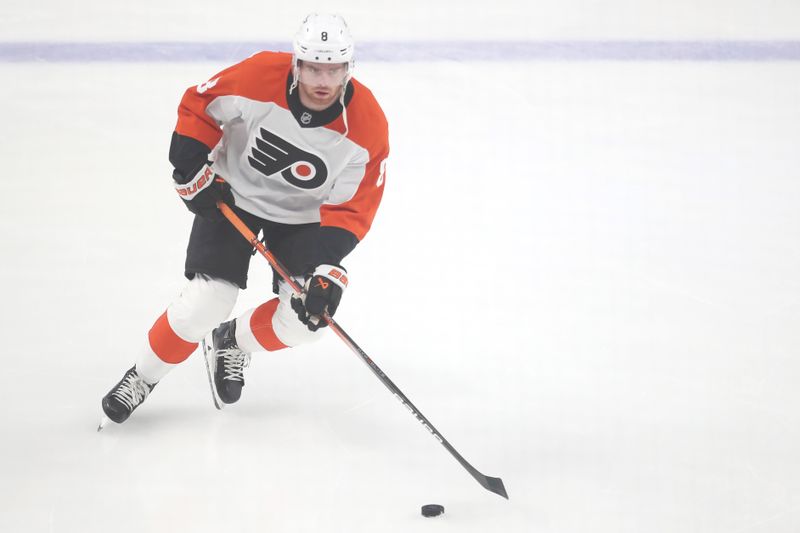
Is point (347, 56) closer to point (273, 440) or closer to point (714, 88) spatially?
point (273, 440)

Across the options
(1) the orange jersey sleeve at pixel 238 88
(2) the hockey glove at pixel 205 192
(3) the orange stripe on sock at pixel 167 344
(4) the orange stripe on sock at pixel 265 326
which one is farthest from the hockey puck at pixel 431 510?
(1) the orange jersey sleeve at pixel 238 88

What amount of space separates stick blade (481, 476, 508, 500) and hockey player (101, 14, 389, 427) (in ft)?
1.75

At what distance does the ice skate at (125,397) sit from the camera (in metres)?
2.54

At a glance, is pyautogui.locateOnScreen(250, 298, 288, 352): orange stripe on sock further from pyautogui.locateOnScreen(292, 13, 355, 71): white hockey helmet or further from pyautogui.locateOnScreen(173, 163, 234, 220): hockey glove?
pyautogui.locateOnScreen(292, 13, 355, 71): white hockey helmet

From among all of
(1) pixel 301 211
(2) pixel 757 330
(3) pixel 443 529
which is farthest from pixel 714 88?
(3) pixel 443 529

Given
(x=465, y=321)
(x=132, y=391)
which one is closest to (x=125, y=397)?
(x=132, y=391)

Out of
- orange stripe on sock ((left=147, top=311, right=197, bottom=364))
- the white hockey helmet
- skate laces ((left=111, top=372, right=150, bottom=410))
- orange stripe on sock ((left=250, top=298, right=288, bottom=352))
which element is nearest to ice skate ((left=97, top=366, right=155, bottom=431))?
skate laces ((left=111, top=372, right=150, bottom=410))

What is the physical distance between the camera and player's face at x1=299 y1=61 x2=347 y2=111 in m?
2.28

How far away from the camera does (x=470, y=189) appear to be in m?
4.10

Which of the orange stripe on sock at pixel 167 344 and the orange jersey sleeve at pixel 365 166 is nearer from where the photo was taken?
the orange jersey sleeve at pixel 365 166

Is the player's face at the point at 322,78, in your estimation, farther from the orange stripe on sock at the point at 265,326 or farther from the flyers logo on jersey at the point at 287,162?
the orange stripe on sock at the point at 265,326

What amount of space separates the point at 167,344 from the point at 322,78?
790 mm

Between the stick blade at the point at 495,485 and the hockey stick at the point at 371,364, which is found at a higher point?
the hockey stick at the point at 371,364

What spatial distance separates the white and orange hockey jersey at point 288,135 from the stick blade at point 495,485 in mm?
658
